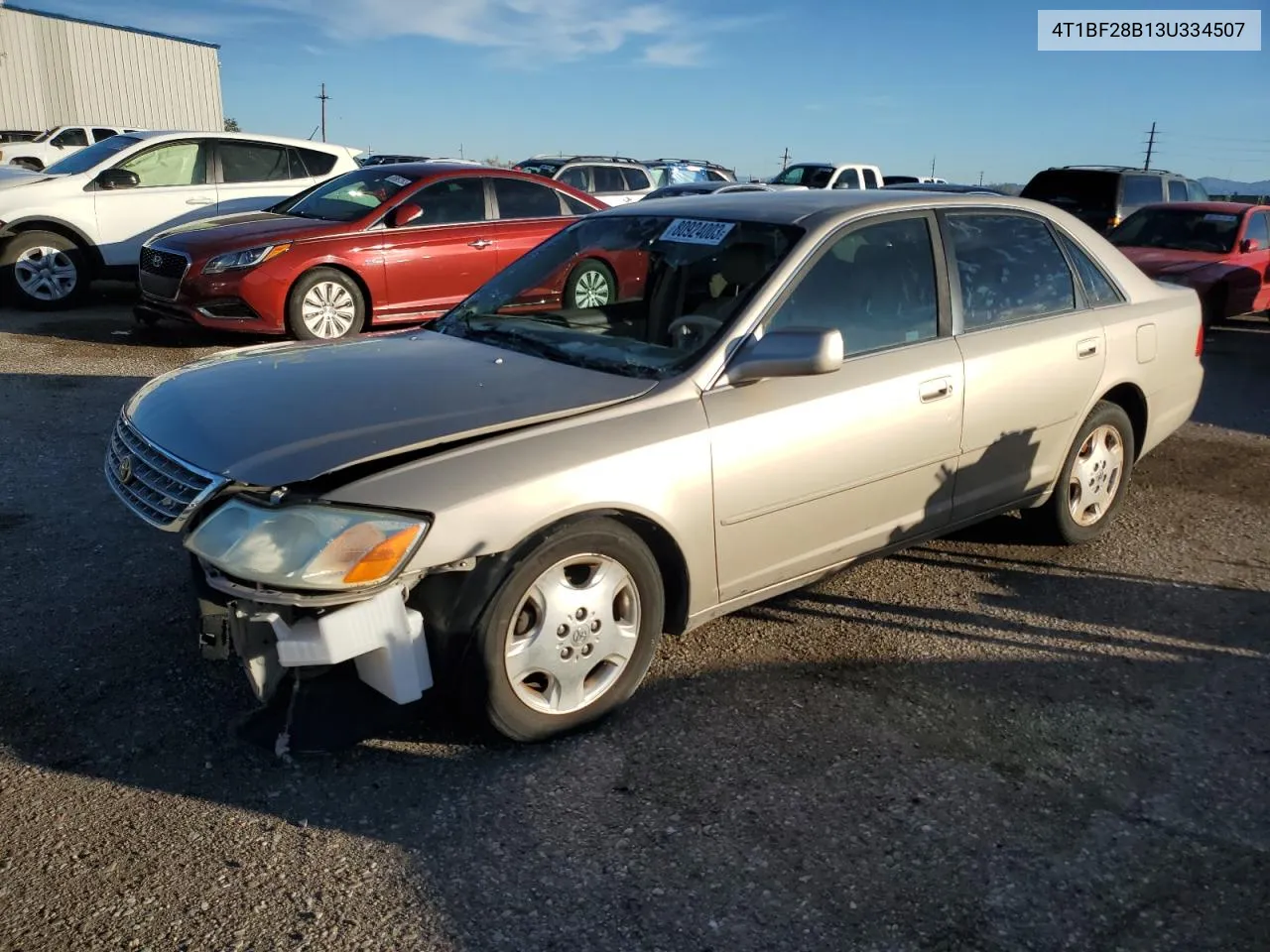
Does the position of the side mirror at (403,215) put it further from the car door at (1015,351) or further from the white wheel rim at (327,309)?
the car door at (1015,351)

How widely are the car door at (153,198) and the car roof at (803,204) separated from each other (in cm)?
793

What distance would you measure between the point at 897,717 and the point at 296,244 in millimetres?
6801

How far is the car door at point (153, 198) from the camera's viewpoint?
10461 millimetres

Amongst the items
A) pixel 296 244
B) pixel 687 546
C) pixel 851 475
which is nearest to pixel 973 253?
Answer: pixel 851 475

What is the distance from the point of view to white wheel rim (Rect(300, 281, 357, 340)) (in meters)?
8.59

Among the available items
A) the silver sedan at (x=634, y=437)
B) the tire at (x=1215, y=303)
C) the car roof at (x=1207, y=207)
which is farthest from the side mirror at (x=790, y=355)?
the car roof at (x=1207, y=207)

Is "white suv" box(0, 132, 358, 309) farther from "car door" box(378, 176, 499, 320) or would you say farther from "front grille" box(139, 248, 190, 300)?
"car door" box(378, 176, 499, 320)

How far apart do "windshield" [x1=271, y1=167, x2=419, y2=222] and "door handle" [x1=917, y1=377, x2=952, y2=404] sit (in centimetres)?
637

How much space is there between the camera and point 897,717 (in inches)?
134

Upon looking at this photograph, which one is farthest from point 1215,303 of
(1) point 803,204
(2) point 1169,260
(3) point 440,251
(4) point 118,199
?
(4) point 118,199

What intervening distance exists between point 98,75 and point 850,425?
121 feet

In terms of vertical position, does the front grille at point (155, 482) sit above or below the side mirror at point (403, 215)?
below

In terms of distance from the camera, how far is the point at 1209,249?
11.4 m

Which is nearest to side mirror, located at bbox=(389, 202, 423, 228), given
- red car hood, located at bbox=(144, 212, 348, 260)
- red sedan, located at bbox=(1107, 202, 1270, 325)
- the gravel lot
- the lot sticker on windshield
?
red car hood, located at bbox=(144, 212, 348, 260)
